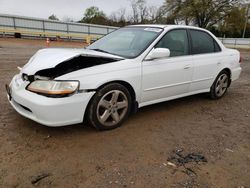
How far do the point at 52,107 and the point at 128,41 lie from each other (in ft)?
6.30

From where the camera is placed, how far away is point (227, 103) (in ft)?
16.7

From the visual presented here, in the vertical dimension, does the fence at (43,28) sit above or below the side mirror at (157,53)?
above

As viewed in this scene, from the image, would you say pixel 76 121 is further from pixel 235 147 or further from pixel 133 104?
pixel 235 147

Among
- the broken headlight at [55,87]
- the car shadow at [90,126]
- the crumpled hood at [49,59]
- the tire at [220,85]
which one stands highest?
the crumpled hood at [49,59]

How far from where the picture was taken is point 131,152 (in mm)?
2920

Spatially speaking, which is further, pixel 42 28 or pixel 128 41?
pixel 42 28

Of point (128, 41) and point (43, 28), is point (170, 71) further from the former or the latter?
point (43, 28)

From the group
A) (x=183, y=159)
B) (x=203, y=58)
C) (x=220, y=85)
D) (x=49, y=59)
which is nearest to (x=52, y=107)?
(x=49, y=59)

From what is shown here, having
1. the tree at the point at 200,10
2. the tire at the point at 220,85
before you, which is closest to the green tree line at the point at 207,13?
the tree at the point at 200,10

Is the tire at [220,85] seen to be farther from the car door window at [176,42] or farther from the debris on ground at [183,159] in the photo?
the debris on ground at [183,159]

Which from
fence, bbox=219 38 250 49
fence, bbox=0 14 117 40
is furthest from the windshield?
fence, bbox=219 38 250 49

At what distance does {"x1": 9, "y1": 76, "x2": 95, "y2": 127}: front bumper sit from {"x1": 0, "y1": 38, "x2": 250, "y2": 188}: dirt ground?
11.7 inches

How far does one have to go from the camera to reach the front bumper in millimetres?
2893

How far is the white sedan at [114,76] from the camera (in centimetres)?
298
